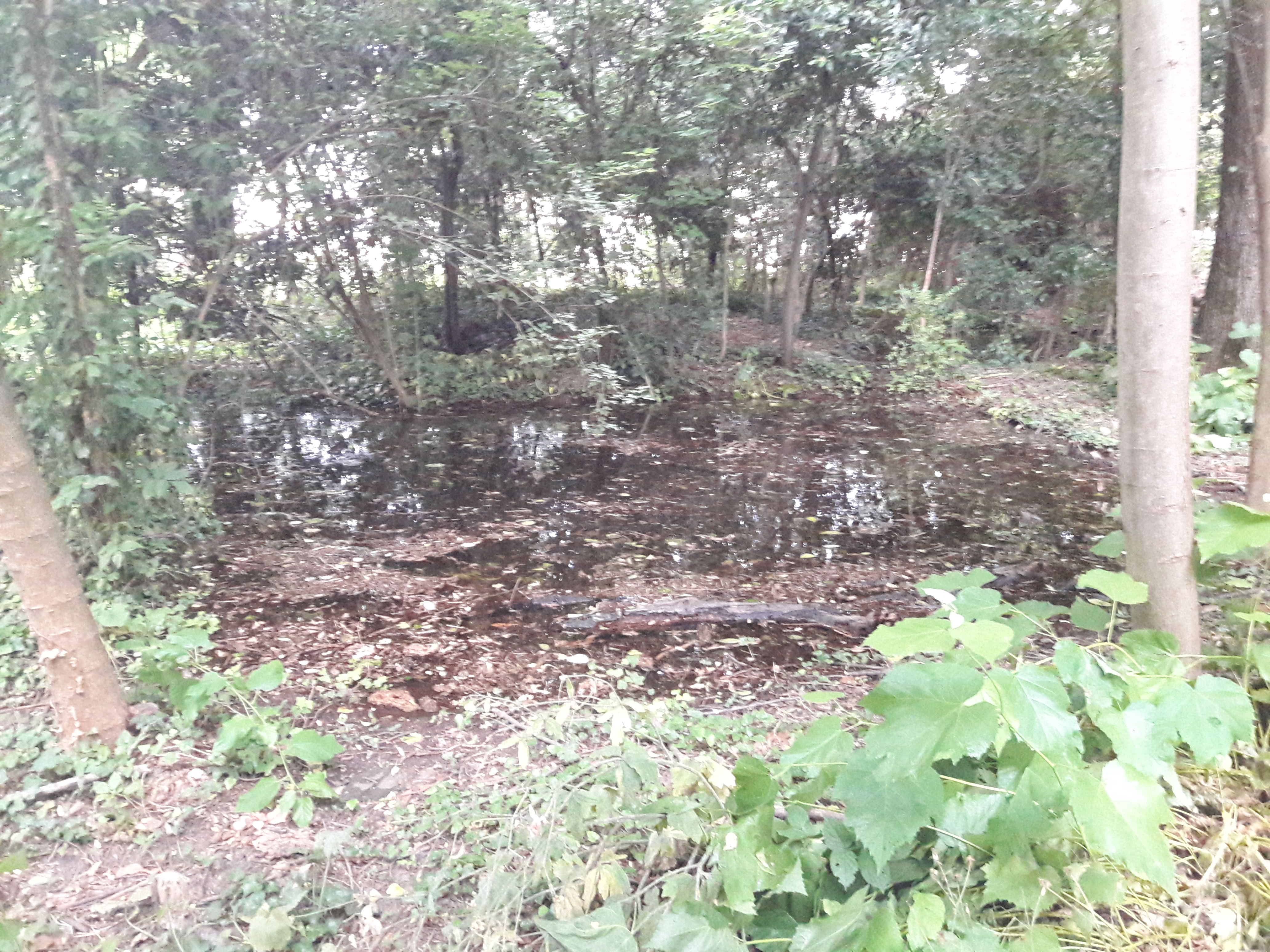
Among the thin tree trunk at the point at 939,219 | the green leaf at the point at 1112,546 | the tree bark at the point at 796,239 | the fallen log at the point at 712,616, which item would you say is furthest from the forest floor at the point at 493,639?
the thin tree trunk at the point at 939,219

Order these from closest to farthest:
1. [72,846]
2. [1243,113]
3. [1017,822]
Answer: [1017,822], [72,846], [1243,113]

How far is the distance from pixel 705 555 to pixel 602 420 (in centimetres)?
139

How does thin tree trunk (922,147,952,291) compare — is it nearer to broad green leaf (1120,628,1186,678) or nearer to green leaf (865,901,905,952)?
broad green leaf (1120,628,1186,678)

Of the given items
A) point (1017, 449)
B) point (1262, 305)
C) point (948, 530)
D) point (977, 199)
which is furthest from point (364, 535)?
point (977, 199)

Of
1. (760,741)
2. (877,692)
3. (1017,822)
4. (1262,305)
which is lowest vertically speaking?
(760,741)

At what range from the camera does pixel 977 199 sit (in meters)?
12.7

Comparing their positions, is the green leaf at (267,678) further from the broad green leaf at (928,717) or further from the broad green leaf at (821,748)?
the broad green leaf at (928,717)

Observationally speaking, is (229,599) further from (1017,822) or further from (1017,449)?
(1017,449)

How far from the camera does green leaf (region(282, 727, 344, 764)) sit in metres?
2.85

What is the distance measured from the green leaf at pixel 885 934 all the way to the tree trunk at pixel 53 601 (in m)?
2.85

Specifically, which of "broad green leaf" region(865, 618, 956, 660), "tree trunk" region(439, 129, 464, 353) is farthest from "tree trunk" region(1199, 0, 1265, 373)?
"broad green leaf" region(865, 618, 956, 660)

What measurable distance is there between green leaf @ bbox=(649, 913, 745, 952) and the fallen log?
283 centimetres

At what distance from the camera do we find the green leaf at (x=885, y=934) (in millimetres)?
1497

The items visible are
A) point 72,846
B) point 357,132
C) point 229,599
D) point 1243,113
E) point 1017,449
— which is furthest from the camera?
point 1017,449
